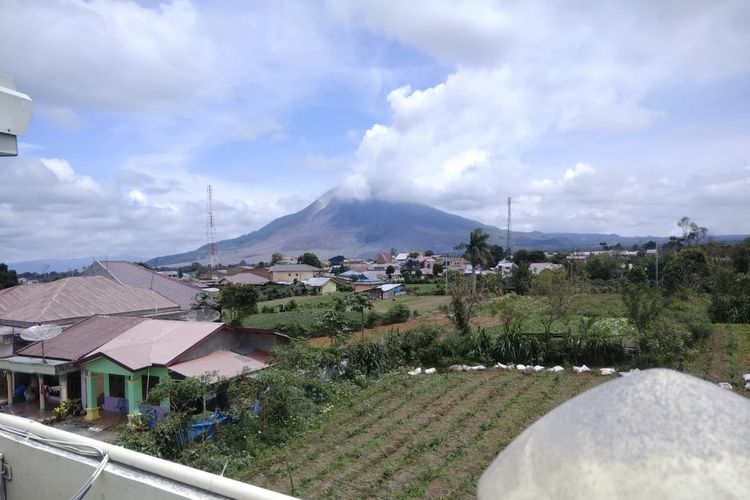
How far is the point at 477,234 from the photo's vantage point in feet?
140

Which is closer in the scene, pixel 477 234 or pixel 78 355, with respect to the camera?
pixel 78 355

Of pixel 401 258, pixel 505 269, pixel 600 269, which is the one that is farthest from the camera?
pixel 401 258

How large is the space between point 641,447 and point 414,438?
9400mm

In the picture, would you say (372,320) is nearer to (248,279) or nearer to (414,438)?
(414,438)

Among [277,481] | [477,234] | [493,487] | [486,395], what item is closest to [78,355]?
[277,481]

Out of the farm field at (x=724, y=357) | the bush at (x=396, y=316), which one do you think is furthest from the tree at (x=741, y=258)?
the bush at (x=396, y=316)

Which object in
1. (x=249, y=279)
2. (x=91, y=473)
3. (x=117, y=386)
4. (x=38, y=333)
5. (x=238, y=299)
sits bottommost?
(x=249, y=279)

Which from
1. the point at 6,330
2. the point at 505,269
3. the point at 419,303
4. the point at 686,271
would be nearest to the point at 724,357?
the point at 686,271

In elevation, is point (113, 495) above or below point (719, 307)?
above

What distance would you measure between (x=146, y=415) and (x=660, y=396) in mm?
11648

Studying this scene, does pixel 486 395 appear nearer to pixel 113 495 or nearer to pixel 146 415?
pixel 146 415

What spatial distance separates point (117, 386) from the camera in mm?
13703

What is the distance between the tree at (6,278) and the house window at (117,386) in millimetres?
33925

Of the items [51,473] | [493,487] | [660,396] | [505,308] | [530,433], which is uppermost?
[660,396]
